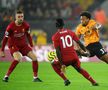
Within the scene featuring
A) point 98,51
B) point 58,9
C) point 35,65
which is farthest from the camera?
point 58,9

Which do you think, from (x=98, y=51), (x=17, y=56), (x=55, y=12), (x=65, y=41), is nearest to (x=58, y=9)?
(x=55, y=12)

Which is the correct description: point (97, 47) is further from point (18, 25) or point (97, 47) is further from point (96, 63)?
point (96, 63)

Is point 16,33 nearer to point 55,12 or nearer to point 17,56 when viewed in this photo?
point 17,56

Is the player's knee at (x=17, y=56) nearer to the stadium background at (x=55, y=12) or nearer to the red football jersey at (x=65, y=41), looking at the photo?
the red football jersey at (x=65, y=41)

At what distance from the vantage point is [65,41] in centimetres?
1371

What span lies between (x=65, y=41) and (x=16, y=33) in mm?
2575

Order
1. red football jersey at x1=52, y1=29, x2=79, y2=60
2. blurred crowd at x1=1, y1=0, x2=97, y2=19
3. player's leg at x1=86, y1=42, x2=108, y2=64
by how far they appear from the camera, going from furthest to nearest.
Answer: blurred crowd at x1=1, y1=0, x2=97, y2=19, player's leg at x1=86, y1=42, x2=108, y2=64, red football jersey at x1=52, y1=29, x2=79, y2=60

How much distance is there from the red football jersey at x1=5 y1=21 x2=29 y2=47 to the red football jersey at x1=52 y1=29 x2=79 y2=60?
7.69ft

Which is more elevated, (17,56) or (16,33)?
(16,33)

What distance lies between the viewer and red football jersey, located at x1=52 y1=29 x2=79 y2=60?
1368cm

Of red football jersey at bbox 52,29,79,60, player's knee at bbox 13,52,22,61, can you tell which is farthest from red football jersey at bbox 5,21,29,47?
red football jersey at bbox 52,29,79,60

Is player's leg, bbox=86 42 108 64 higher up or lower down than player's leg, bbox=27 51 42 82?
higher up

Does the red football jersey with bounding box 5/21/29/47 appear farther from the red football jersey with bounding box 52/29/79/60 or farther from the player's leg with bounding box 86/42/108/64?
the red football jersey with bounding box 52/29/79/60

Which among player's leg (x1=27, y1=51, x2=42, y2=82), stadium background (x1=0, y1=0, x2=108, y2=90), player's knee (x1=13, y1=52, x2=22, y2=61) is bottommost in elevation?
stadium background (x1=0, y1=0, x2=108, y2=90)
